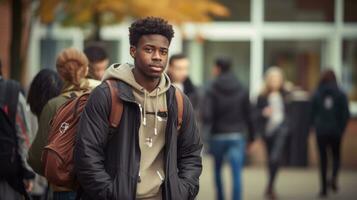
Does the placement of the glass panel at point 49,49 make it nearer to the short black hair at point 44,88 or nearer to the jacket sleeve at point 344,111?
the jacket sleeve at point 344,111

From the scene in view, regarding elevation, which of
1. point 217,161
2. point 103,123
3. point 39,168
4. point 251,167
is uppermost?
point 103,123

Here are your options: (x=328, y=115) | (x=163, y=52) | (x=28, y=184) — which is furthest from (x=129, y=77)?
(x=328, y=115)

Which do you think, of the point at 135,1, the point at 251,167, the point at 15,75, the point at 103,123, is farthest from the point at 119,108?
the point at 251,167

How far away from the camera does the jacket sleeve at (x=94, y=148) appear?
518 centimetres

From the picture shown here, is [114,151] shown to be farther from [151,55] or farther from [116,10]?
[116,10]

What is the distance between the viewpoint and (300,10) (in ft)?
67.8

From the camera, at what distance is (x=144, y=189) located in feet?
17.4

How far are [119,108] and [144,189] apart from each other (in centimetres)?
45

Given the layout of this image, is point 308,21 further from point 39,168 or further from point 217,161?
point 39,168

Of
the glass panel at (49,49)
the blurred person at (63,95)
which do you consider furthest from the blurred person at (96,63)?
the glass panel at (49,49)

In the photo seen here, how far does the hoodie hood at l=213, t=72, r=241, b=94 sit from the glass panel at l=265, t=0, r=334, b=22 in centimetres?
835

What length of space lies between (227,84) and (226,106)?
278mm

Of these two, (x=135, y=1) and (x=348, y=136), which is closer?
(x=135, y=1)

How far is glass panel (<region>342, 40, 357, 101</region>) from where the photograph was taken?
68.4 ft
